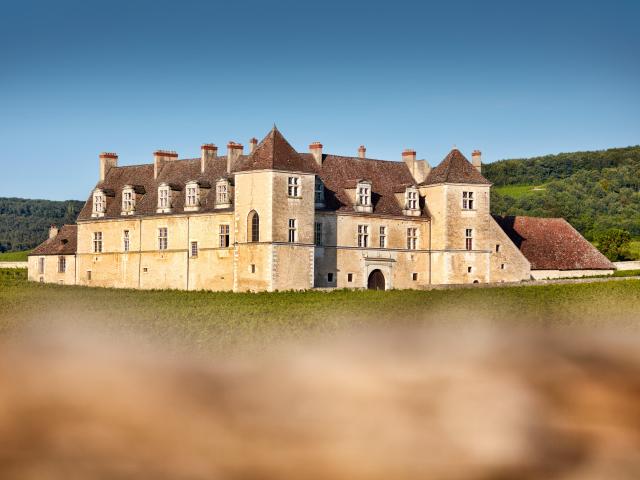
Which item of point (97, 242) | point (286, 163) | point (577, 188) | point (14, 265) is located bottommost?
point (14, 265)

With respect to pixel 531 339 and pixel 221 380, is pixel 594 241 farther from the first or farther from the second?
pixel 221 380

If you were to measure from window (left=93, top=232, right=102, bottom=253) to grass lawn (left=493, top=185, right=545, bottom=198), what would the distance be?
263 feet

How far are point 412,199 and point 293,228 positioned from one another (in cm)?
1112

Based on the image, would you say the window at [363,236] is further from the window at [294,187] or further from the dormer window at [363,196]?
the window at [294,187]

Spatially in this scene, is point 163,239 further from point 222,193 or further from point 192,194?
point 222,193

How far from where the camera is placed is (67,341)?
4206 cm

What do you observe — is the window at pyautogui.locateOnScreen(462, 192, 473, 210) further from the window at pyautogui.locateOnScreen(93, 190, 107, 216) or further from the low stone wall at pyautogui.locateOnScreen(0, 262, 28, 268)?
the low stone wall at pyautogui.locateOnScreen(0, 262, 28, 268)

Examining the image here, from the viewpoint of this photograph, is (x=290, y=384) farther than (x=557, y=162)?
No

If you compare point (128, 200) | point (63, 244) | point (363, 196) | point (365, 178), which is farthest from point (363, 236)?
point (63, 244)

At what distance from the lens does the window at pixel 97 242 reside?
75.4 metres

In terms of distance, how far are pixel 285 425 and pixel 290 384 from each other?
3.42 meters

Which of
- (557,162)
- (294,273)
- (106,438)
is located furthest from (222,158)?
(557,162)

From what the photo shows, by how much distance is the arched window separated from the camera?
63.4 meters

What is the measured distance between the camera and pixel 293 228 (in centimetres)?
6334
